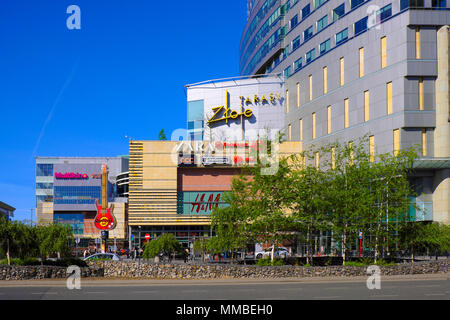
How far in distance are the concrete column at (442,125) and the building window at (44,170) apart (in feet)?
420

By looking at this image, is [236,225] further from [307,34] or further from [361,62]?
[307,34]

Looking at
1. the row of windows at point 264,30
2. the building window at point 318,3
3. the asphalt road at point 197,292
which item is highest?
the row of windows at point 264,30

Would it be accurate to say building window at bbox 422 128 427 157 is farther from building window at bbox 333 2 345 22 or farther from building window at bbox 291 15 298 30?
building window at bbox 291 15 298 30

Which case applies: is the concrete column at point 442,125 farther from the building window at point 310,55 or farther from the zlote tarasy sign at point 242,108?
the zlote tarasy sign at point 242,108

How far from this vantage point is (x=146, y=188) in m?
82.0

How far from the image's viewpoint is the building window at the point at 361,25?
64.1 meters

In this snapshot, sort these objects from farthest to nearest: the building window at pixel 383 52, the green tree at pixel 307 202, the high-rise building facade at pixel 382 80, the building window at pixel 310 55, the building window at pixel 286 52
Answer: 1. the building window at pixel 286 52
2. the building window at pixel 310 55
3. the building window at pixel 383 52
4. the high-rise building facade at pixel 382 80
5. the green tree at pixel 307 202

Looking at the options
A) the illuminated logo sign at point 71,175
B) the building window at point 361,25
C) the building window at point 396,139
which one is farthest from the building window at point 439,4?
the illuminated logo sign at point 71,175

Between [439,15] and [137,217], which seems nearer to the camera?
[439,15]

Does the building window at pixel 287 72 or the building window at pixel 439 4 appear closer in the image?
the building window at pixel 439 4

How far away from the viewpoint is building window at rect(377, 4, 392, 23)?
6025cm
